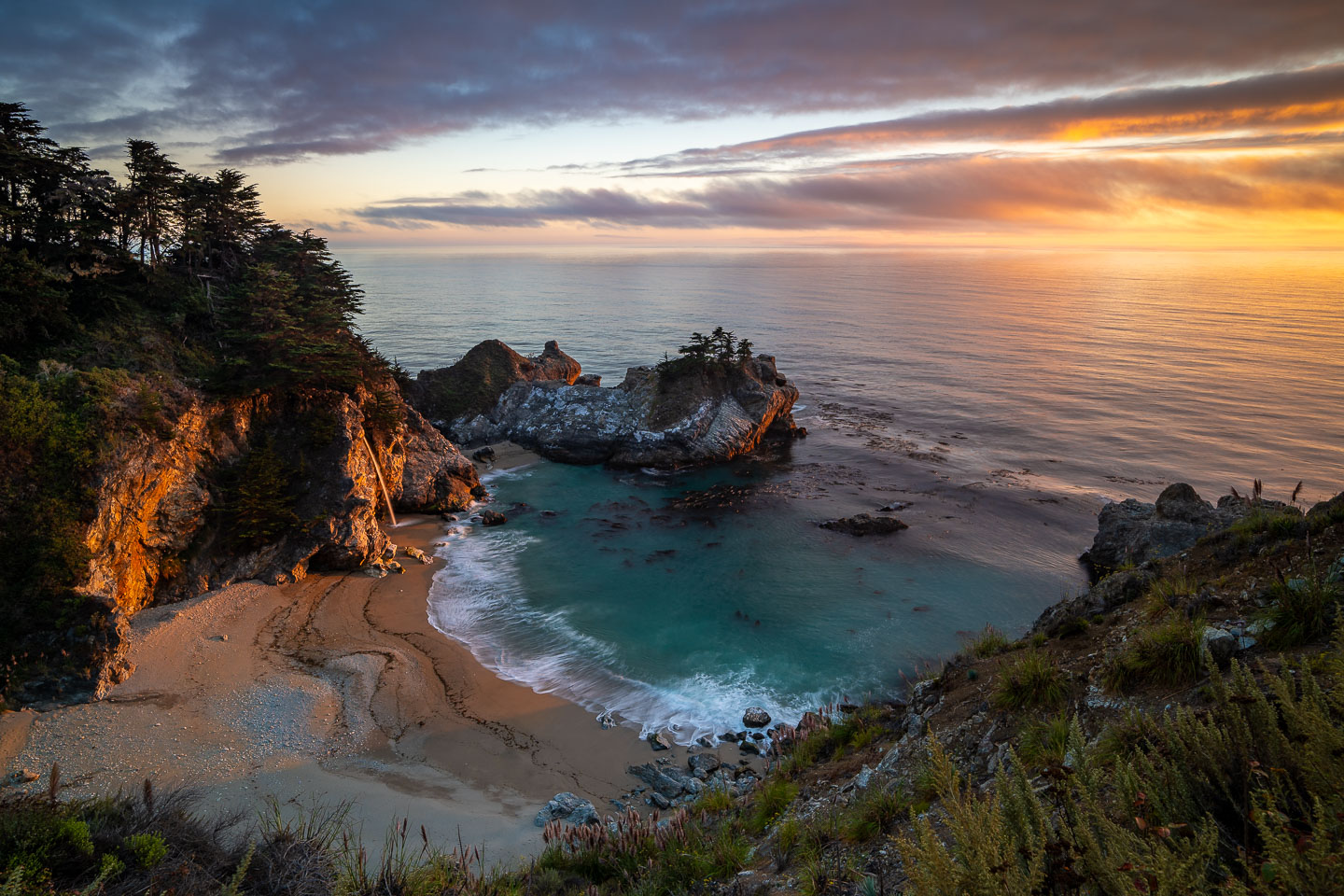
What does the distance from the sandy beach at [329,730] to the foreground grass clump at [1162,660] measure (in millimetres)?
10482

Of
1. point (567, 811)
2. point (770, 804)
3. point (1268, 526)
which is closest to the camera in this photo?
point (1268, 526)

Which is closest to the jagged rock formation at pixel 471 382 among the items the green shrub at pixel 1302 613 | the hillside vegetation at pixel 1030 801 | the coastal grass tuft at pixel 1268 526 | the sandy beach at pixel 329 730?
the sandy beach at pixel 329 730

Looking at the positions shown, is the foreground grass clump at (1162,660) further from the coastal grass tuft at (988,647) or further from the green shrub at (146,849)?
the green shrub at (146,849)

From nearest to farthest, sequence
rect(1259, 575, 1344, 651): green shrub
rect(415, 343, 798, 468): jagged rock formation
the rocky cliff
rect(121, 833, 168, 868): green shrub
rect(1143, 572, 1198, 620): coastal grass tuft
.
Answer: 1. rect(1259, 575, 1344, 651): green shrub
2. rect(121, 833, 168, 868): green shrub
3. rect(1143, 572, 1198, 620): coastal grass tuft
4. the rocky cliff
5. rect(415, 343, 798, 468): jagged rock formation

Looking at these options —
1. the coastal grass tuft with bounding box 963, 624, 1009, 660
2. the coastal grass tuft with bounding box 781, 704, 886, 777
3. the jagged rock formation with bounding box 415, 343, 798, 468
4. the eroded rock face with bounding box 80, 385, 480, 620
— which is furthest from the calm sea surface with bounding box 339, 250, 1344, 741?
the coastal grass tuft with bounding box 963, 624, 1009, 660

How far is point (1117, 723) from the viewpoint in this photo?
22.0ft

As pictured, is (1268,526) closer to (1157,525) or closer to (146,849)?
(146,849)

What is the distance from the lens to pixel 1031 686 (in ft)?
27.0

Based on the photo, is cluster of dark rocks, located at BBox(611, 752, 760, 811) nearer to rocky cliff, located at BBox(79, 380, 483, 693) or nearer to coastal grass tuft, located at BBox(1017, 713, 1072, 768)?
coastal grass tuft, located at BBox(1017, 713, 1072, 768)

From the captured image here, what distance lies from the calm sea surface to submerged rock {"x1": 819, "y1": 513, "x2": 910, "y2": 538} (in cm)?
70

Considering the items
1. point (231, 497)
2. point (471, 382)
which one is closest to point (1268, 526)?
point (231, 497)

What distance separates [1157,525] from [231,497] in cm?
3413

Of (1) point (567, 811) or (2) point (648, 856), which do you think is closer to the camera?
(2) point (648, 856)

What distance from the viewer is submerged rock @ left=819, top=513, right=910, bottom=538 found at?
2856 cm
